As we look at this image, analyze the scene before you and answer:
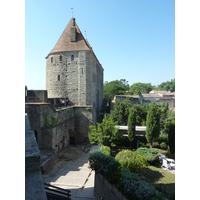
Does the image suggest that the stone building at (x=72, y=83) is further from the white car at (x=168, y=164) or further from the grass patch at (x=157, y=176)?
the white car at (x=168, y=164)

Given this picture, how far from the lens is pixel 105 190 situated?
245 inches

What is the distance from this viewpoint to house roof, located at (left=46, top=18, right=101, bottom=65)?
69.8 feet

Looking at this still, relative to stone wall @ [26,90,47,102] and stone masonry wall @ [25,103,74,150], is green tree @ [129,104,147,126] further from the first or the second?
stone wall @ [26,90,47,102]

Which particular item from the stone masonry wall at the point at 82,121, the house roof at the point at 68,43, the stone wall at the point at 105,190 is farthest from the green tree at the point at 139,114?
the stone wall at the point at 105,190

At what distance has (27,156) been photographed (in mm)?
3369

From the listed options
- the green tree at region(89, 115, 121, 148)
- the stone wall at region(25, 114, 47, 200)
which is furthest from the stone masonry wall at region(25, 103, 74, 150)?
the stone wall at region(25, 114, 47, 200)

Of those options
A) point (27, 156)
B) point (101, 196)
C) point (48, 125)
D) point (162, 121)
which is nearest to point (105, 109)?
point (162, 121)

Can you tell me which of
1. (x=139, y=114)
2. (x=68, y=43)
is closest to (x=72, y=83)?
(x=68, y=43)

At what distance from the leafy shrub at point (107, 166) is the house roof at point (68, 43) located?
16828mm

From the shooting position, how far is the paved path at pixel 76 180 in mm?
7820
